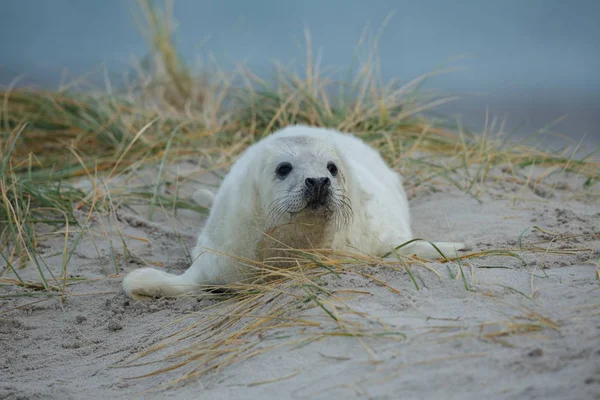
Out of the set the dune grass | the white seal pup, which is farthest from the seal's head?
the dune grass

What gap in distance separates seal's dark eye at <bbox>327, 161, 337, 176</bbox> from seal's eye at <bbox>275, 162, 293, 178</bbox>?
0.58 ft

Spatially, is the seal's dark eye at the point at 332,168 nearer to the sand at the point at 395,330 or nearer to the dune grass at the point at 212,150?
the dune grass at the point at 212,150

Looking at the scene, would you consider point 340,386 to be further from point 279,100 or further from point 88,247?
point 279,100

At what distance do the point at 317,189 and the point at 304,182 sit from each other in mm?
65

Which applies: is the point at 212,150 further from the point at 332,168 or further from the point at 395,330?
the point at 395,330

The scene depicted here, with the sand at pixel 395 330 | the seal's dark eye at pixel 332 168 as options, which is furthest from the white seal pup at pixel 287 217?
the sand at pixel 395 330

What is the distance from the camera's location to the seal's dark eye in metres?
3.04

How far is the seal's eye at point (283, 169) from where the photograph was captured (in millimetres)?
2980

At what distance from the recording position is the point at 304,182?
2820mm

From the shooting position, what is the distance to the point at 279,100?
601 centimetres

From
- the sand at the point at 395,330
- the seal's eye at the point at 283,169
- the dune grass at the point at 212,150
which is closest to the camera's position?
the sand at the point at 395,330

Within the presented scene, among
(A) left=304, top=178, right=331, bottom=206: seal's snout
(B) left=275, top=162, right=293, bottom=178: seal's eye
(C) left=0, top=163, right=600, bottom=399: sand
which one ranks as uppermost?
(B) left=275, top=162, right=293, bottom=178: seal's eye

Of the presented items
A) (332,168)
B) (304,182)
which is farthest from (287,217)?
(332,168)

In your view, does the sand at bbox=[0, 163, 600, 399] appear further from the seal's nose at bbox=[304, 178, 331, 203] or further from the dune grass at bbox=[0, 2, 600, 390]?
the seal's nose at bbox=[304, 178, 331, 203]
